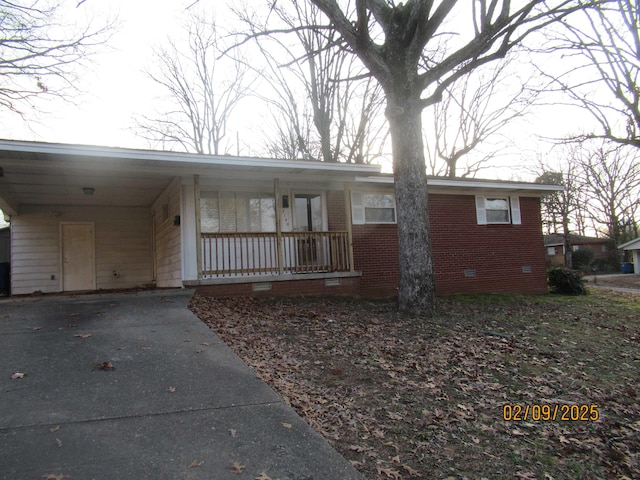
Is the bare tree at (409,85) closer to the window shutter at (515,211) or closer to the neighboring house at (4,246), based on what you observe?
the window shutter at (515,211)

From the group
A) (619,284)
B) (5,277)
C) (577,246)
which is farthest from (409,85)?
(577,246)

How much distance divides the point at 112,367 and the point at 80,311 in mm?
3099

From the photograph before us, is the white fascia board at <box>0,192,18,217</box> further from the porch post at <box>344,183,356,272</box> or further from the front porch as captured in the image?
the porch post at <box>344,183,356,272</box>

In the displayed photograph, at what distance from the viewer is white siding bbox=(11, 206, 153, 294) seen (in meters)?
11.6

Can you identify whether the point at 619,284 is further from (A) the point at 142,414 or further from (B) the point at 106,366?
(A) the point at 142,414

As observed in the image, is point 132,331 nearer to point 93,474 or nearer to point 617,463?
point 93,474

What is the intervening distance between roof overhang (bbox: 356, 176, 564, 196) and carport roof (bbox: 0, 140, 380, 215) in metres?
1.71

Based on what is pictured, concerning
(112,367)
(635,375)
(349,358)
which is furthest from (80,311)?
(635,375)

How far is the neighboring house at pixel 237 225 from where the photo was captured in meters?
9.14

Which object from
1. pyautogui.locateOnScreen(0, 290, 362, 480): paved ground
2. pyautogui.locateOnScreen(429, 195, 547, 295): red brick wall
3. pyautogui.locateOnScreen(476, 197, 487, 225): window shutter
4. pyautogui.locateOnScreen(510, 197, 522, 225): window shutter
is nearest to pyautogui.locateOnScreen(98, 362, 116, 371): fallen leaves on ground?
pyautogui.locateOnScreen(0, 290, 362, 480): paved ground

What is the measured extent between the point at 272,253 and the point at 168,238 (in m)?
2.64

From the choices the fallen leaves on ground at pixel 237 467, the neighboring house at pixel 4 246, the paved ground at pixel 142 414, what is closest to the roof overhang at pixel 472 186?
the paved ground at pixel 142 414

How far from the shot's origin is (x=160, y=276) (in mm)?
11711
